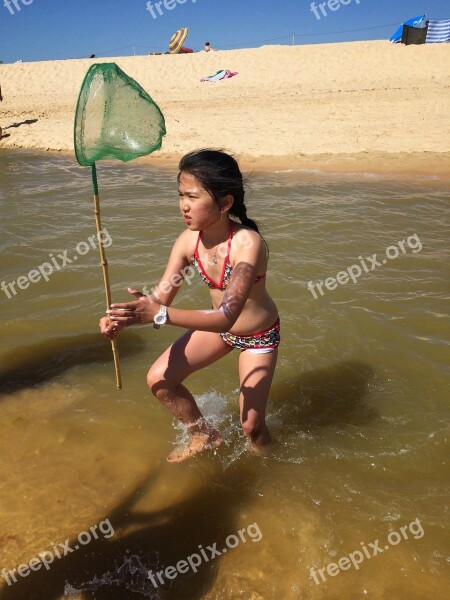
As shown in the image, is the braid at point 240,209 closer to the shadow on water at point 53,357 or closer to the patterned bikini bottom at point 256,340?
the patterned bikini bottom at point 256,340

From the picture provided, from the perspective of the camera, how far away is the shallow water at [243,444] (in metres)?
2.36

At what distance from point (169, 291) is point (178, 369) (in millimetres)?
461

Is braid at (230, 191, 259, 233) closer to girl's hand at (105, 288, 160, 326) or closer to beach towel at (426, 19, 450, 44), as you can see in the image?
girl's hand at (105, 288, 160, 326)

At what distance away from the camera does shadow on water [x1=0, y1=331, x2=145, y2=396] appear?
12.6 feet

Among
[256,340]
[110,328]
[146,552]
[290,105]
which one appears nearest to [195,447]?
[146,552]

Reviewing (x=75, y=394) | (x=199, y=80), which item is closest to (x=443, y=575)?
(x=75, y=394)

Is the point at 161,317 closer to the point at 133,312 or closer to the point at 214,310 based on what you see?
the point at 133,312

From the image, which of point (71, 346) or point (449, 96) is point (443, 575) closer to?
point (71, 346)

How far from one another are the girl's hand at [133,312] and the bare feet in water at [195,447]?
51.0 inches

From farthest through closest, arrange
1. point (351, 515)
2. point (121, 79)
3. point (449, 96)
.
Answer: point (449, 96) → point (351, 515) → point (121, 79)

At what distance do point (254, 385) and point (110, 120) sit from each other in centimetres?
159

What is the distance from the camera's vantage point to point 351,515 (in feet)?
8.62

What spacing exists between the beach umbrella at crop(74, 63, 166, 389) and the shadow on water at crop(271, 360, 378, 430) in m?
1.88

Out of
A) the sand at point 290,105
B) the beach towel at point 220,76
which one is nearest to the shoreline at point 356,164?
the sand at point 290,105
